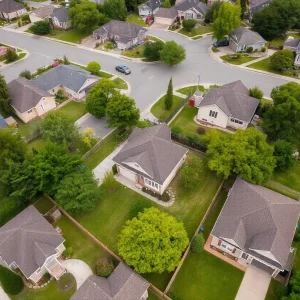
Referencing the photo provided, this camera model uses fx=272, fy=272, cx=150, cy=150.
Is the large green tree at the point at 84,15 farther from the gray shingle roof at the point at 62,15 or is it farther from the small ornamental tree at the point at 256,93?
the small ornamental tree at the point at 256,93

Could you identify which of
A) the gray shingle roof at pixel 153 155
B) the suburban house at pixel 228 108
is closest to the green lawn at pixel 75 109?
the gray shingle roof at pixel 153 155

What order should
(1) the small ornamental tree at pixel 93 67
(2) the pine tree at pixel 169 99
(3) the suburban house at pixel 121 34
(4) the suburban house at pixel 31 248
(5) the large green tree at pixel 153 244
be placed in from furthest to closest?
(3) the suburban house at pixel 121 34, (1) the small ornamental tree at pixel 93 67, (2) the pine tree at pixel 169 99, (4) the suburban house at pixel 31 248, (5) the large green tree at pixel 153 244

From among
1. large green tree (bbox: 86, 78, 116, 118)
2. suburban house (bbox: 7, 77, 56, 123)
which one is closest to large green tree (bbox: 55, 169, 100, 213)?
large green tree (bbox: 86, 78, 116, 118)

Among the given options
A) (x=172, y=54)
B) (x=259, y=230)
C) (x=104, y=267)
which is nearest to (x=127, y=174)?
(x=104, y=267)

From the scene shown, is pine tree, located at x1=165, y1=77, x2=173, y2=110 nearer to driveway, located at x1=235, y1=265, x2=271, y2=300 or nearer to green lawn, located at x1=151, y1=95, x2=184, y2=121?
green lawn, located at x1=151, y1=95, x2=184, y2=121

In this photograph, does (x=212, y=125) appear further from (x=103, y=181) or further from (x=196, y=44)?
(x=196, y=44)

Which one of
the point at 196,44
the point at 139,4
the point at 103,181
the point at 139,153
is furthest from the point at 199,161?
the point at 139,4
